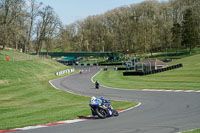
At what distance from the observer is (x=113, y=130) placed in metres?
13.8

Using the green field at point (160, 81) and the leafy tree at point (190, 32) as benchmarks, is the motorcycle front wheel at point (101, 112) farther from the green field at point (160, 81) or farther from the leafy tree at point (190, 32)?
the leafy tree at point (190, 32)

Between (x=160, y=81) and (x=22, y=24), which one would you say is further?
(x=22, y=24)

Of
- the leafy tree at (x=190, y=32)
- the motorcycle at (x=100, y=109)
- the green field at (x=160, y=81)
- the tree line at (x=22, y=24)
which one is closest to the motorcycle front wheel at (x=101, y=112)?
the motorcycle at (x=100, y=109)

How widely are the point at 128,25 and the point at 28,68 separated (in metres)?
81.9

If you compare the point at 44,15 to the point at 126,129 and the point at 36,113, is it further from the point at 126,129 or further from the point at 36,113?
the point at 126,129

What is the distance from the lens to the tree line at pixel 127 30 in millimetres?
101500

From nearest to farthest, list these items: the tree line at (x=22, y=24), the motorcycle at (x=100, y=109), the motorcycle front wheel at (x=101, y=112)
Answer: the motorcycle front wheel at (x=101, y=112) < the motorcycle at (x=100, y=109) < the tree line at (x=22, y=24)

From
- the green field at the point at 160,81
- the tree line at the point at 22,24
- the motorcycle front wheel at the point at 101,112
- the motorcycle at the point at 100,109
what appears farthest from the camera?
the tree line at the point at 22,24

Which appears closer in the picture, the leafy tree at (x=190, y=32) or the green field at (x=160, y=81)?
the green field at (x=160, y=81)

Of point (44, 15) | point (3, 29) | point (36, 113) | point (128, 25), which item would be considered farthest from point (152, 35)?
point (36, 113)

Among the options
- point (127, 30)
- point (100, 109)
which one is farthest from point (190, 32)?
point (100, 109)

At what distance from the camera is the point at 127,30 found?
449ft

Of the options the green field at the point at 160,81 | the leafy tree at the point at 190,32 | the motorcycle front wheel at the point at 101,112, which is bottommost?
the green field at the point at 160,81

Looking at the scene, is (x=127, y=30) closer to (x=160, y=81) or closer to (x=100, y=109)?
(x=160, y=81)
